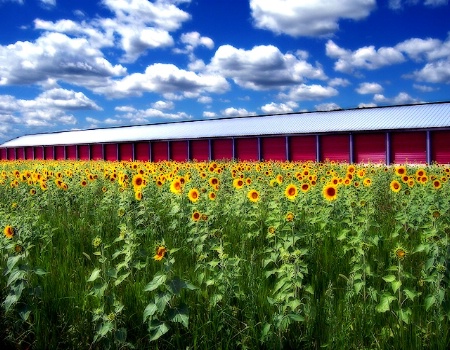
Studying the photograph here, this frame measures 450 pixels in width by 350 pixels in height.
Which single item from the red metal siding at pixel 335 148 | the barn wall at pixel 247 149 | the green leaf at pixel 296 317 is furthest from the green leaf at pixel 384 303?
the barn wall at pixel 247 149

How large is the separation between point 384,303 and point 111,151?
4053 centimetres

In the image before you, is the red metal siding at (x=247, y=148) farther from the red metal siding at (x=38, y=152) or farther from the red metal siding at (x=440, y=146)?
the red metal siding at (x=38, y=152)

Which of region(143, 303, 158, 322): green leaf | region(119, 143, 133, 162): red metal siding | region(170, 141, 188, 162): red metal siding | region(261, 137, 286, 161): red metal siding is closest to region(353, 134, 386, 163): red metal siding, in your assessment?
region(261, 137, 286, 161): red metal siding

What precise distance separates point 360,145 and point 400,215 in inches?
885

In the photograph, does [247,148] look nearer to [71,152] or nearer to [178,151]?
[178,151]

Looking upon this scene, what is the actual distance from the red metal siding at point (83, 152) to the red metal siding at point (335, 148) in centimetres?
2518

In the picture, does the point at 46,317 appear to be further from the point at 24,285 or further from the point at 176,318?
the point at 176,318

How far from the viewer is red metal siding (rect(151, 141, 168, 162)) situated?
37.3m

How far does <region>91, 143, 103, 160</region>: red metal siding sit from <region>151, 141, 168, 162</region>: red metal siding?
24.0ft

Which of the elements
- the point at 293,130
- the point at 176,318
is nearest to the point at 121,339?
the point at 176,318

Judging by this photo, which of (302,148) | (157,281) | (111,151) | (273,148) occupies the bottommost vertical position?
(157,281)

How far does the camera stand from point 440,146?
25.3m

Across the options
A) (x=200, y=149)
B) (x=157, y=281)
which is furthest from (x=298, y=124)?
(x=157, y=281)

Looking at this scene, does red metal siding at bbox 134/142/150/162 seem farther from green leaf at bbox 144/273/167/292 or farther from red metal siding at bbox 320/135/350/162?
green leaf at bbox 144/273/167/292
